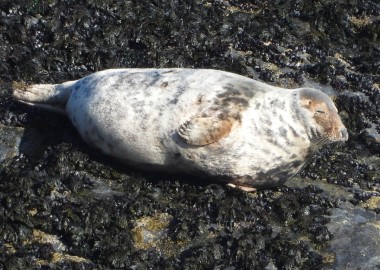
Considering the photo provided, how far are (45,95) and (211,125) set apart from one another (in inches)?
70.3

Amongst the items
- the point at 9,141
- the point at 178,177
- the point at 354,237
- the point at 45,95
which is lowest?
the point at 354,237

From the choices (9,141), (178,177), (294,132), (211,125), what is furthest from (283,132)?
(9,141)

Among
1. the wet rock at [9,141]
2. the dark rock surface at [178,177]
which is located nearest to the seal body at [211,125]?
the dark rock surface at [178,177]

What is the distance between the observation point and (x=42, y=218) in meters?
7.39

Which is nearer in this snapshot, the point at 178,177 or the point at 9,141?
the point at 178,177

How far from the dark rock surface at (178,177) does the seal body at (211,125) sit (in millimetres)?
191

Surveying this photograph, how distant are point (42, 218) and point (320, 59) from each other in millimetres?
3613

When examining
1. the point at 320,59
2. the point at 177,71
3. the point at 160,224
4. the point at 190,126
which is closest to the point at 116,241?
the point at 160,224

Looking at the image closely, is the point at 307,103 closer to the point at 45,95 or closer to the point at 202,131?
the point at 202,131

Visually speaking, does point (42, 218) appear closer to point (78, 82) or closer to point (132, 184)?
point (132, 184)

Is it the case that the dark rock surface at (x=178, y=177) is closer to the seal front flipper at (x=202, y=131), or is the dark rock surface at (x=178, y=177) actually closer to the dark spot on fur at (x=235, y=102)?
the seal front flipper at (x=202, y=131)

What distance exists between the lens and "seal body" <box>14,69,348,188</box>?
25.2 feet

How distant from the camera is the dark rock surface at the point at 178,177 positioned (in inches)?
288

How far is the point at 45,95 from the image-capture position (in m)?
8.57
